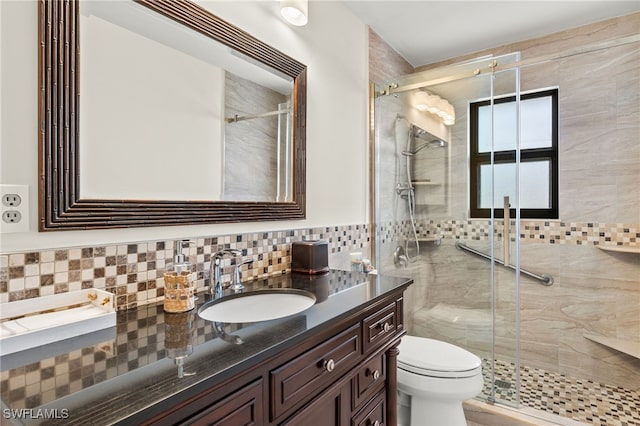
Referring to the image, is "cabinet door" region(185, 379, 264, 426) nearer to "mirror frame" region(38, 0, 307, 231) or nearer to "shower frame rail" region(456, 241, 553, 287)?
"mirror frame" region(38, 0, 307, 231)

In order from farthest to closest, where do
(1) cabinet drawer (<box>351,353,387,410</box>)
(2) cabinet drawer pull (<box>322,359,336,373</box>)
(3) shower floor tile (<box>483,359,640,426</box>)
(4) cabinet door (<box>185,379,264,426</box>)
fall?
(3) shower floor tile (<box>483,359,640,426</box>) → (1) cabinet drawer (<box>351,353,387,410</box>) → (2) cabinet drawer pull (<box>322,359,336,373</box>) → (4) cabinet door (<box>185,379,264,426</box>)

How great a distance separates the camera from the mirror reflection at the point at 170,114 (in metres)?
1.02

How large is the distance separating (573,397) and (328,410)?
2.07 meters

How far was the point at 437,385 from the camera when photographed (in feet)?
5.60

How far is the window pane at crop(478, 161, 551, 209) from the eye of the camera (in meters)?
2.21

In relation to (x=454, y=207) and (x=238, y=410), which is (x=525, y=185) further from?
(x=238, y=410)

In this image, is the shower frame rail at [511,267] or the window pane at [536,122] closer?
the shower frame rail at [511,267]

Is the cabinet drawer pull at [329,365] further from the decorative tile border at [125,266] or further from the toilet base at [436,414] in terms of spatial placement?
the toilet base at [436,414]

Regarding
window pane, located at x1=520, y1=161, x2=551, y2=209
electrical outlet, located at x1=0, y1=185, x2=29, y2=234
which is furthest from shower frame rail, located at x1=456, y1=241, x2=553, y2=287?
electrical outlet, located at x1=0, y1=185, x2=29, y2=234

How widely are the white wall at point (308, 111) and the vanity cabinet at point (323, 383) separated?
1.94 feet

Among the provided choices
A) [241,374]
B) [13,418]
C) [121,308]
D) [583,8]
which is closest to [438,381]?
[241,374]

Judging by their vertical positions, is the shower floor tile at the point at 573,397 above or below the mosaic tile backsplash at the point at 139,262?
below

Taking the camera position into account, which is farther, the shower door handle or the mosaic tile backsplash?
the shower door handle

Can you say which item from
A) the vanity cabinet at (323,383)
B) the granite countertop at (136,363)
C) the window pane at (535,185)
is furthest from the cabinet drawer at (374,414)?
the window pane at (535,185)
